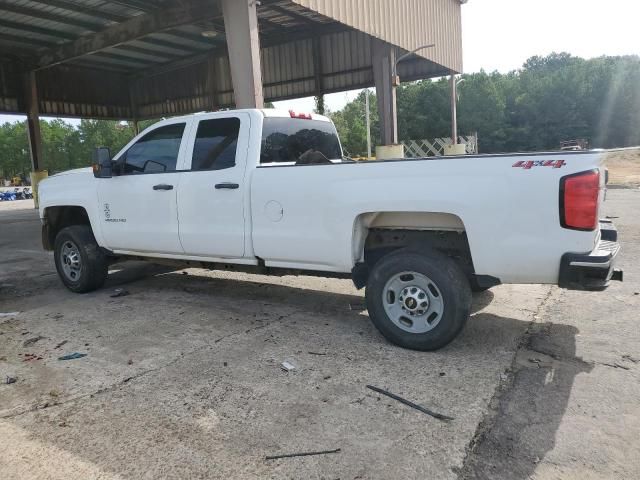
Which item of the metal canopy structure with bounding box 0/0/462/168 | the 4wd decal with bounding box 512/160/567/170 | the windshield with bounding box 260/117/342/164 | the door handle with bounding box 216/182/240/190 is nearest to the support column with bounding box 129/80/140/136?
the metal canopy structure with bounding box 0/0/462/168

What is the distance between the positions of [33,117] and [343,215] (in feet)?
63.5

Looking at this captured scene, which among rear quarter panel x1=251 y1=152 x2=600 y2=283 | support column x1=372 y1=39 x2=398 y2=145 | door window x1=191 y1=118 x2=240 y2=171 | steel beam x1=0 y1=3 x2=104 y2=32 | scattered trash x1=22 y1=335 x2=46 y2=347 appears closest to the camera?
rear quarter panel x1=251 y1=152 x2=600 y2=283

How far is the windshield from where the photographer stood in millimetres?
5156

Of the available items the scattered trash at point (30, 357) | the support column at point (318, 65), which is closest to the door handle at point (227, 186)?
the scattered trash at point (30, 357)

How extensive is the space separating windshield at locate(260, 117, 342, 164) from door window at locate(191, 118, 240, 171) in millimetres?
312

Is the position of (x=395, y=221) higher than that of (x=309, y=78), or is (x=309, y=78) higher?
(x=309, y=78)

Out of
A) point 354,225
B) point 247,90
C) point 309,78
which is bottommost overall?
point 354,225

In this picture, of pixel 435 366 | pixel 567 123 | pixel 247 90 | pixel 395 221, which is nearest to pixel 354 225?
pixel 395 221

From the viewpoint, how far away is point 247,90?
8.78 m

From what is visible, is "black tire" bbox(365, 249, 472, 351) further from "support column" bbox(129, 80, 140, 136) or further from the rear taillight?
"support column" bbox(129, 80, 140, 136)

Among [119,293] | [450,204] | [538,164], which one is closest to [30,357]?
[119,293]

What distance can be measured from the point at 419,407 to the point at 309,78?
17.9 m

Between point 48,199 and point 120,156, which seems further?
point 48,199

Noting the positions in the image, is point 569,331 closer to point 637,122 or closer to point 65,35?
point 65,35
